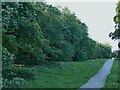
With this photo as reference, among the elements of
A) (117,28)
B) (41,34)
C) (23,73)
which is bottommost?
(23,73)

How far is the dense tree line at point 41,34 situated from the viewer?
427 inches

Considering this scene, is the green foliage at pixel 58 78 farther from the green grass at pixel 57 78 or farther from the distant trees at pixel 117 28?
the distant trees at pixel 117 28

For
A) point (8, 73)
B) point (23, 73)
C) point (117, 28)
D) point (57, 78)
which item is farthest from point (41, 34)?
point (57, 78)

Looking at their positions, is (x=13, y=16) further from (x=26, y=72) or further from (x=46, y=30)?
(x=46, y=30)

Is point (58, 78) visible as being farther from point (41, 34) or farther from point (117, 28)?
point (41, 34)

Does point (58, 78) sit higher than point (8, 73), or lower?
lower

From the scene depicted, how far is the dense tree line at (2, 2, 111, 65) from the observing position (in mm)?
10834

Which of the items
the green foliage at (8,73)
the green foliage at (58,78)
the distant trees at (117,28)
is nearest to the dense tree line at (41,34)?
the green foliage at (8,73)

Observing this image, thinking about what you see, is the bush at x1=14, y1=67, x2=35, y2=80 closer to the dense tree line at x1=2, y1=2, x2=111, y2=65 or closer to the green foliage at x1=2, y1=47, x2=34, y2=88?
the green foliage at x1=2, y1=47, x2=34, y2=88

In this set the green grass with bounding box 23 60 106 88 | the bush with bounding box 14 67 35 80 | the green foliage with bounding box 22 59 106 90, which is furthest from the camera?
the green grass with bounding box 23 60 106 88

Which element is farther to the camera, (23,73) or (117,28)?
(117,28)

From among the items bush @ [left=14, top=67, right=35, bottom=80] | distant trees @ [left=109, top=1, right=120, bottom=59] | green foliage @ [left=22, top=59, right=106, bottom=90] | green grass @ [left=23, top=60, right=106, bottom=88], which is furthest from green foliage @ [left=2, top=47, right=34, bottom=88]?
distant trees @ [left=109, top=1, right=120, bottom=59]

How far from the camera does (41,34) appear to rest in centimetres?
1655

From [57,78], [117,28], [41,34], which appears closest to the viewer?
[41,34]
